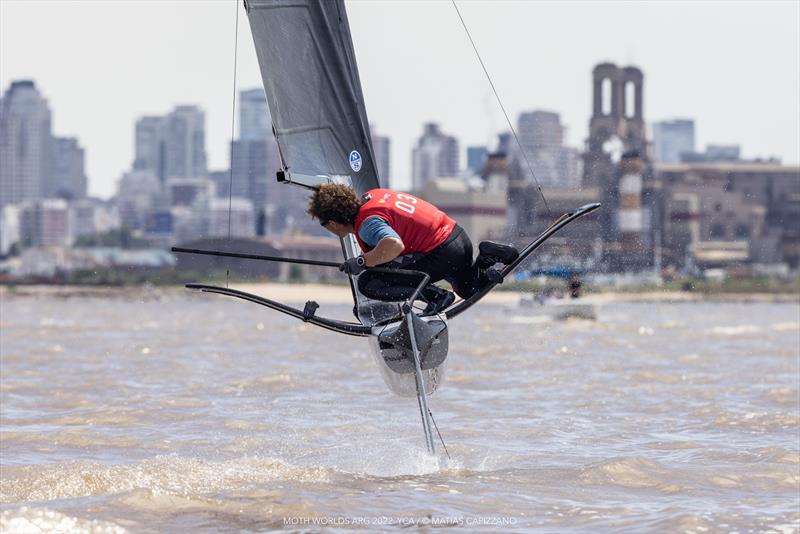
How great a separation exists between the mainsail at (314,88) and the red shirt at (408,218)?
44.2 inches

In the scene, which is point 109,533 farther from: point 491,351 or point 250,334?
point 250,334

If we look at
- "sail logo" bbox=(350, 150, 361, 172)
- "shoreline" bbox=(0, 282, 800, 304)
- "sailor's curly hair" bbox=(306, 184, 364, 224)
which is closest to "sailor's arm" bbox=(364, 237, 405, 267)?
"sailor's curly hair" bbox=(306, 184, 364, 224)

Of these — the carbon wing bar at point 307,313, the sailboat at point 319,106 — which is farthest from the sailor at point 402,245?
the carbon wing bar at point 307,313

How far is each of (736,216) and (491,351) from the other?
11238cm

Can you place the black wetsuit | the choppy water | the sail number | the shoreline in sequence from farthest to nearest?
the shoreline, the black wetsuit, the sail number, the choppy water

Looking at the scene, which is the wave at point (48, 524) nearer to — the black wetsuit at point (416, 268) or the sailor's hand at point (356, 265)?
the sailor's hand at point (356, 265)

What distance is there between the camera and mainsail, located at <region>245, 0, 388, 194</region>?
11.2 meters

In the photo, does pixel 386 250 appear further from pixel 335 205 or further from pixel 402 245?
pixel 335 205

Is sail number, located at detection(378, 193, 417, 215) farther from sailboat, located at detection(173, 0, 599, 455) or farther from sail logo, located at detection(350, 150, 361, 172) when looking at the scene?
sail logo, located at detection(350, 150, 361, 172)

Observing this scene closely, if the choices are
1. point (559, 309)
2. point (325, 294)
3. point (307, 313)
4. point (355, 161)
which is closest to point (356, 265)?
point (307, 313)

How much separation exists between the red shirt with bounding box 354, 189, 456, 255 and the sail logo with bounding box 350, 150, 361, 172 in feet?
3.92

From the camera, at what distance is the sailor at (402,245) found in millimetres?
9859

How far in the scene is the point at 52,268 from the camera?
155875 millimetres

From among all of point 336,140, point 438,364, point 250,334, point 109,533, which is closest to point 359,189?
point 336,140
